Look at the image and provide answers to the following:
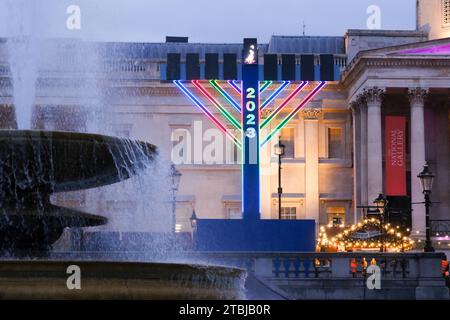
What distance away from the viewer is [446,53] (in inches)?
2084

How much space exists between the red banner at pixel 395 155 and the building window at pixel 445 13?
320 inches

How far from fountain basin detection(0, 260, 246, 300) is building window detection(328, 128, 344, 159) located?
46934 millimetres

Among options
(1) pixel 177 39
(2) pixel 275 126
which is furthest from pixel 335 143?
(1) pixel 177 39

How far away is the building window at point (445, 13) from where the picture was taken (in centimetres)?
5825

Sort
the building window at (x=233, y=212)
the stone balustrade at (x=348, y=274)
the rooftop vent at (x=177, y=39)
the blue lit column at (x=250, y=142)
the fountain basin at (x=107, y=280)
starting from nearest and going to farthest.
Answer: the fountain basin at (x=107, y=280) → the stone balustrade at (x=348, y=274) → the blue lit column at (x=250, y=142) → the building window at (x=233, y=212) → the rooftop vent at (x=177, y=39)

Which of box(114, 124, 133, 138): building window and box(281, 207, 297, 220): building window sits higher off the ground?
box(114, 124, 133, 138): building window

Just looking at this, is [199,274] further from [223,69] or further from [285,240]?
[223,69]


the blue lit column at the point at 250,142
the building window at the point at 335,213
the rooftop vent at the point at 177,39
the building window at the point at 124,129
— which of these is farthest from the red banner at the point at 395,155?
the rooftop vent at the point at 177,39

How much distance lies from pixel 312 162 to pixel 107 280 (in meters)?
46.5

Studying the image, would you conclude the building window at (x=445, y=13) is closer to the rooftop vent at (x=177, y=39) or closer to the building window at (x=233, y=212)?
the building window at (x=233, y=212)

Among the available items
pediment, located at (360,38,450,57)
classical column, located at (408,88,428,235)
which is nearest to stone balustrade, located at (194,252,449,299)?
classical column, located at (408,88,428,235)

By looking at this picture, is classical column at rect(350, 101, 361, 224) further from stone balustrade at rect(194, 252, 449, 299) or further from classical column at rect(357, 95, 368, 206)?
stone balustrade at rect(194, 252, 449, 299)

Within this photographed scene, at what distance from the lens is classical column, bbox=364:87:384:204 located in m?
52.8
